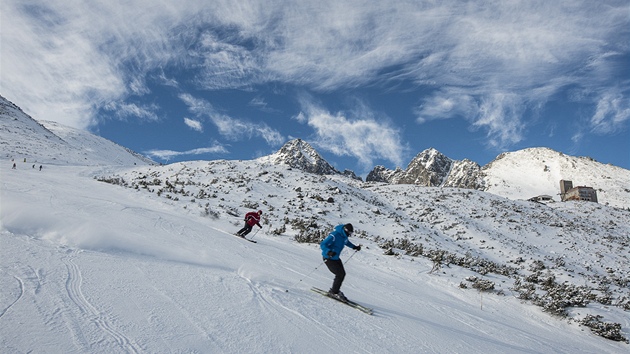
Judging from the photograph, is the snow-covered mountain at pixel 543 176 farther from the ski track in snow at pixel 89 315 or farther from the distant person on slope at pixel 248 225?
the ski track in snow at pixel 89 315

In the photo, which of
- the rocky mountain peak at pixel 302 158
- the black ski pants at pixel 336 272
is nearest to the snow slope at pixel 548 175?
the rocky mountain peak at pixel 302 158

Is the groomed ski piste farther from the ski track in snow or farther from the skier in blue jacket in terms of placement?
Result: the skier in blue jacket

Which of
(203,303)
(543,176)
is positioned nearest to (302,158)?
(543,176)

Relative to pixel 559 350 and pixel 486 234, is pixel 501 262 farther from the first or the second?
pixel 559 350

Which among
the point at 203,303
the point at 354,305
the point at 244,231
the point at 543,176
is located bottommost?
the point at 203,303

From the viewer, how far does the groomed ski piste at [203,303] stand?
454 cm

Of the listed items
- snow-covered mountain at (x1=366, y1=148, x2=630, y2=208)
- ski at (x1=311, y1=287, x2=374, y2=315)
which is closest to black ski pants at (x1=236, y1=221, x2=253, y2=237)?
ski at (x1=311, y1=287, x2=374, y2=315)

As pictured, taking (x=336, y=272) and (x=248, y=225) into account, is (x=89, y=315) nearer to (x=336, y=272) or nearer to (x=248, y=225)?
(x=336, y=272)

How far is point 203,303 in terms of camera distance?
19.5 ft

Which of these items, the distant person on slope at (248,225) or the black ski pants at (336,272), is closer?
the black ski pants at (336,272)

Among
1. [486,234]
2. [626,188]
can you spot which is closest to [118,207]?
[486,234]

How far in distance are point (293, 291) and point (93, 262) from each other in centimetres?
426

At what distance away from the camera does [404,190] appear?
4909cm

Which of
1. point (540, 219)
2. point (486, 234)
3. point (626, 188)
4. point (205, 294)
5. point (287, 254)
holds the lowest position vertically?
point (205, 294)
